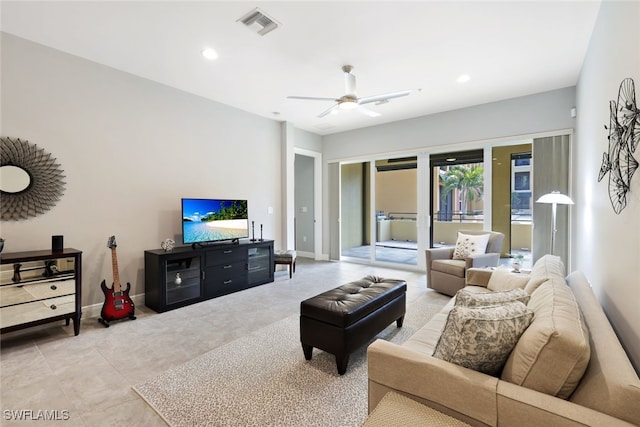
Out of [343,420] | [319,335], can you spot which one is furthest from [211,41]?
[343,420]

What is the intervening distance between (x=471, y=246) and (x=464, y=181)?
185 cm

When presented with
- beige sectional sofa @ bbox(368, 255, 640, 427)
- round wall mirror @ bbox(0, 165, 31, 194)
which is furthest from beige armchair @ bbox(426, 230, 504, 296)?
round wall mirror @ bbox(0, 165, 31, 194)

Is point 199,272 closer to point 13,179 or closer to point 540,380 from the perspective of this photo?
point 13,179

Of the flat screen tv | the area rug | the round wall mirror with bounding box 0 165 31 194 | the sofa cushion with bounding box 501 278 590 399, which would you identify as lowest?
the area rug

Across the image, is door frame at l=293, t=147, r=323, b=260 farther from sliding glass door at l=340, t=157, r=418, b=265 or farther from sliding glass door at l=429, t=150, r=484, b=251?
sliding glass door at l=429, t=150, r=484, b=251

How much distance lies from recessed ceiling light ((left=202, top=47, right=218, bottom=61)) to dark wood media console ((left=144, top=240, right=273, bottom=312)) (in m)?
2.39

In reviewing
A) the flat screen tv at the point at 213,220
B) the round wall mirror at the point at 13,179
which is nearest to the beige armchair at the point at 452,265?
the flat screen tv at the point at 213,220

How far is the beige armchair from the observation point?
4.09m

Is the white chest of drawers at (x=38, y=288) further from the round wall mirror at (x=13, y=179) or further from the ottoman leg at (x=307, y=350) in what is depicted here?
the ottoman leg at (x=307, y=350)

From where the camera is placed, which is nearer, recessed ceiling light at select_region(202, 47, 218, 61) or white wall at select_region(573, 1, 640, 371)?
white wall at select_region(573, 1, 640, 371)

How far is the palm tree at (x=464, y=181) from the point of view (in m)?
5.49

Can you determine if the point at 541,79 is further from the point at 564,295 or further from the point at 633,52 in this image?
the point at 564,295

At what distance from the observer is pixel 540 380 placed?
116cm

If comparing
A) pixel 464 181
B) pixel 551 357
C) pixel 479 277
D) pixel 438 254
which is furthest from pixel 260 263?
pixel 551 357
